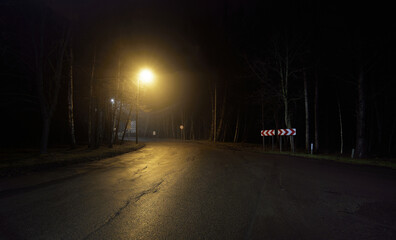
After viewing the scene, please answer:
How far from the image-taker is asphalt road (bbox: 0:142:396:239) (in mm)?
3238

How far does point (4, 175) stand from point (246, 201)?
8678mm

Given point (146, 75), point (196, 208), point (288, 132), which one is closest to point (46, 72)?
point (146, 75)

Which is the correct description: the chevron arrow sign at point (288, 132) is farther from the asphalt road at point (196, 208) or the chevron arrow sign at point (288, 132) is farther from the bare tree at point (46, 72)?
the bare tree at point (46, 72)

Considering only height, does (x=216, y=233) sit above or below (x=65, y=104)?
below

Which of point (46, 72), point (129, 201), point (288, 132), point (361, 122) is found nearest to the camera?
point (129, 201)

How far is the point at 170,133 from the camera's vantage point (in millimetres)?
75000

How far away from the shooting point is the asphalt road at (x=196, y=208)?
3238mm

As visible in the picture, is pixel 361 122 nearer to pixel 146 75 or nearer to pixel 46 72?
pixel 146 75

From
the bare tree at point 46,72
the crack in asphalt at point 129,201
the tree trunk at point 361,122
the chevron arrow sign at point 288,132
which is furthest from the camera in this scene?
the chevron arrow sign at point 288,132

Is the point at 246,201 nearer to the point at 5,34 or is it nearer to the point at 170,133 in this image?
the point at 5,34

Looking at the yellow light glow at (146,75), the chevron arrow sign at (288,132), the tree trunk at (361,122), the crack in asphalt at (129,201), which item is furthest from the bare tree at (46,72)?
the tree trunk at (361,122)

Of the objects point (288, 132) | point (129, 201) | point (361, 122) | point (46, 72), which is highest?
point (46, 72)

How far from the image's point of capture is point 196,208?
13.9 ft

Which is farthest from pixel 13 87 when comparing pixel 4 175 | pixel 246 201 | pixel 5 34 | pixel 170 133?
pixel 170 133
